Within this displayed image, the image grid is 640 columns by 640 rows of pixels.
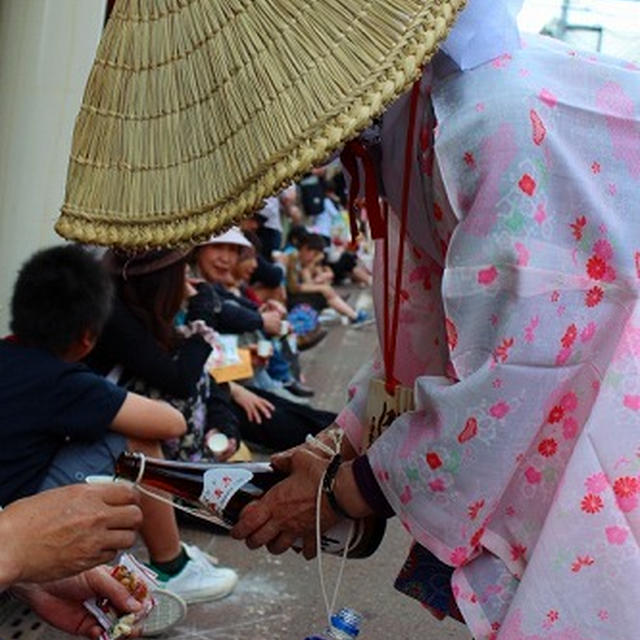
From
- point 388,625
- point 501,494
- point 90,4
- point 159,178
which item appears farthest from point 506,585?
point 90,4

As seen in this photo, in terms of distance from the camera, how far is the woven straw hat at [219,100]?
2.01m

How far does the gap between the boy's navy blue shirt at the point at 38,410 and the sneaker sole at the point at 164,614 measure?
0.51 m

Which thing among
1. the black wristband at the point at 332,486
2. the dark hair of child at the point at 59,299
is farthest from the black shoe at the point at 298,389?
the black wristband at the point at 332,486

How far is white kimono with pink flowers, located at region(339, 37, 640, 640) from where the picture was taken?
6.88 feet

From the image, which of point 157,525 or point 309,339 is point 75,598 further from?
point 309,339

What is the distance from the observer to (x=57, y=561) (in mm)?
2453

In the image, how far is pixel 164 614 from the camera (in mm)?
4172

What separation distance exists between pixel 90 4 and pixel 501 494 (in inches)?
142

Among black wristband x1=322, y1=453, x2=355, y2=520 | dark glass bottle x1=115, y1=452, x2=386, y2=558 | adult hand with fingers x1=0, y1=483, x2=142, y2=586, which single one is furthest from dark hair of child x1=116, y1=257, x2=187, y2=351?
black wristband x1=322, y1=453, x2=355, y2=520

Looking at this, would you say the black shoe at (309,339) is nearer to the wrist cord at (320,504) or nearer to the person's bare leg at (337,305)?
the person's bare leg at (337,305)

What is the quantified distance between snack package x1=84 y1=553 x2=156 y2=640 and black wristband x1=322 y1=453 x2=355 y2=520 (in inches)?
28.8

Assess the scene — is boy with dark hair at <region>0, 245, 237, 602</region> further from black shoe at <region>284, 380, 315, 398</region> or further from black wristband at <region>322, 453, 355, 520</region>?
black shoe at <region>284, 380, 315, 398</region>

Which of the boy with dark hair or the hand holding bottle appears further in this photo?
the boy with dark hair

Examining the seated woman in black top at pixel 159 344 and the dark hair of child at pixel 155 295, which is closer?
the seated woman in black top at pixel 159 344
